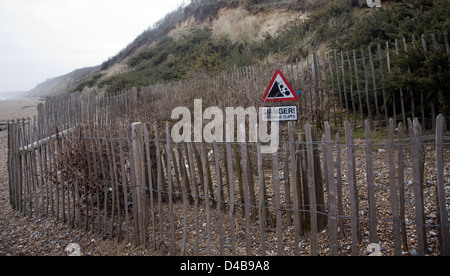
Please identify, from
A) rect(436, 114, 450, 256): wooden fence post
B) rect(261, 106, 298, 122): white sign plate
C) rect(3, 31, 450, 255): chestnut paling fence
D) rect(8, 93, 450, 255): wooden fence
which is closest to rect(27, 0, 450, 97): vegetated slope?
rect(3, 31, 450, 255): chestnut paling fence

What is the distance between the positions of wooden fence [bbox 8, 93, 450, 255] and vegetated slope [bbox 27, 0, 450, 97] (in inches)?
148

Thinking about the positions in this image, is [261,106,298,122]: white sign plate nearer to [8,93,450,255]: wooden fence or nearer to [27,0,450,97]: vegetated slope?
[8,93,450,255]: wooden fence

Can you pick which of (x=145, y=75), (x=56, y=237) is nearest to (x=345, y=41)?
(x=56, y=237)

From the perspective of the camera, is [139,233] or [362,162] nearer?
[139,233]

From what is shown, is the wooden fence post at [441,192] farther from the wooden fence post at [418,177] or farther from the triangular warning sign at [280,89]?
the triangular warning sign at [280,89]

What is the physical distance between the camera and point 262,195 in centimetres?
290

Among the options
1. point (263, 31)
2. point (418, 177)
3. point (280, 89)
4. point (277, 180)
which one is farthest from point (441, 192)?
point (263, 31)

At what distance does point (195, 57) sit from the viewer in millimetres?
18141

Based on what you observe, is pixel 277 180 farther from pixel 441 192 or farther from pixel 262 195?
pixel 441 192

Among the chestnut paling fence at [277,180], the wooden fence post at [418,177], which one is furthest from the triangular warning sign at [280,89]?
the wooden fence post at [418,177]

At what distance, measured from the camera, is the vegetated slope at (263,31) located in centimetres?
798
